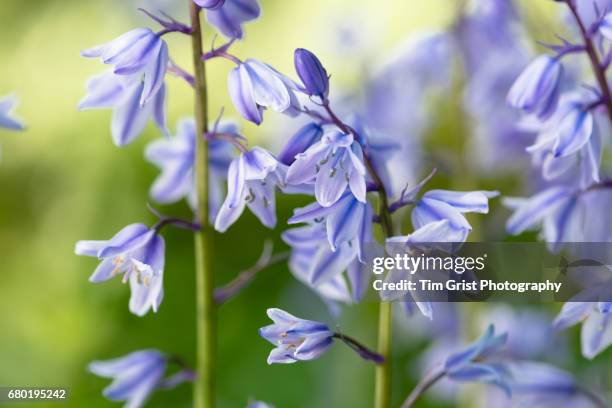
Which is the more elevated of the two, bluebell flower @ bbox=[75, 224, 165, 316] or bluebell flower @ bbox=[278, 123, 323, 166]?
bluebell flower @ bbox=[278, 123, 323, 166]

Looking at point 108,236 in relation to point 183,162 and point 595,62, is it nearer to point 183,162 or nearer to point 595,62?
point 183,162

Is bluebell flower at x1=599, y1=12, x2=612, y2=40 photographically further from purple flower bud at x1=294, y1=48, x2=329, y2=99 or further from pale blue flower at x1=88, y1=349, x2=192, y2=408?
pale blue flower at x1=88, y1=349, x2=192, y2=408

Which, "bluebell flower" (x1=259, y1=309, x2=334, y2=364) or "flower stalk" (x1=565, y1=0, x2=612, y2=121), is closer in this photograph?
"bluebell flower" (x1=259, y1=309, x2=334, y2=364)

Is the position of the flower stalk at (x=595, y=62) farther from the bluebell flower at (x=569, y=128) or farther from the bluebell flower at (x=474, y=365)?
the bluebell flower at (x=474, y=365)

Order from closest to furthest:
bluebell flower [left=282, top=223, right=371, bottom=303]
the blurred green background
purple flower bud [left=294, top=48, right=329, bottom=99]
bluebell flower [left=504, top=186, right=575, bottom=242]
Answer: purple flower bud [left=294, top=48, right=329, bottom=99] < bluebell flower [left=282, top=223, right=371, bottom=303] < bluebell flower [left=504, top=186, right=575, bottom=242] < the blurred green background

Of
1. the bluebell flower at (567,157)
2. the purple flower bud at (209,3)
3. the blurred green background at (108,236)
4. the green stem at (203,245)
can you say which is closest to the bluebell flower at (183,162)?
the green stem at (203,245)

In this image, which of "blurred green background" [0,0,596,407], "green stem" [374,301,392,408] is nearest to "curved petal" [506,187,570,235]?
"green stem" [374,301,392,408]
